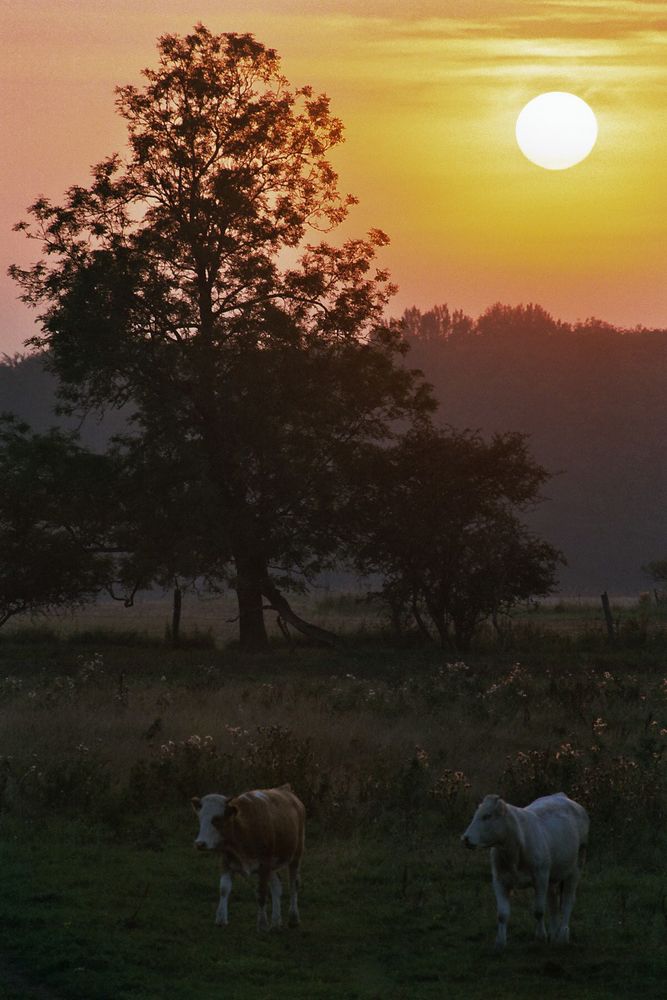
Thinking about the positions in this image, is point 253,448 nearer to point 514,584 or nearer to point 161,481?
point 161,481

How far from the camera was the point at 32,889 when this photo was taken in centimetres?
1368

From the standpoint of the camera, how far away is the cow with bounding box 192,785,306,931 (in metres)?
12.4

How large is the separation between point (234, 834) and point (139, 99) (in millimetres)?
36014

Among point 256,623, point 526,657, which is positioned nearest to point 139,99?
point 256,623

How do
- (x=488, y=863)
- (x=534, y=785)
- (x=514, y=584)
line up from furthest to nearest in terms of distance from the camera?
(x=514, y=584)
(x=534, y=785)
(x=488, y=863)

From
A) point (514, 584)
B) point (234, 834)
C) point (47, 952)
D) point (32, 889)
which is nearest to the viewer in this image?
point (47, 952)

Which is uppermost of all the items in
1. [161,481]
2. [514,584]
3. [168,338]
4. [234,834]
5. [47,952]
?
[168,338]

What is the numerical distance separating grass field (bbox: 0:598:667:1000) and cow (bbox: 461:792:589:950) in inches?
11.9

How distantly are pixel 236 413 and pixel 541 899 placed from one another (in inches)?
1264

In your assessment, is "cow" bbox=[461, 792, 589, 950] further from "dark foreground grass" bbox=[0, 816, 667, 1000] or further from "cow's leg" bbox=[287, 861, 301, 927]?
"cow's leg" bbox=[287, 861, 301, 927]

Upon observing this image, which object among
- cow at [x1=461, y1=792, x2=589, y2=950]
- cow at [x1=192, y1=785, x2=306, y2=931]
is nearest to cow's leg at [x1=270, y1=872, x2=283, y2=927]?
cow at [x1=192, y1=785, x2=306, y2=931]

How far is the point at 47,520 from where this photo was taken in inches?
1785

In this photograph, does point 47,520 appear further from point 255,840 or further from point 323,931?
point 323,931

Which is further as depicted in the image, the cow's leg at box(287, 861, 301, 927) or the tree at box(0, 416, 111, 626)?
the tree at box(0, 416, 111, 626)
